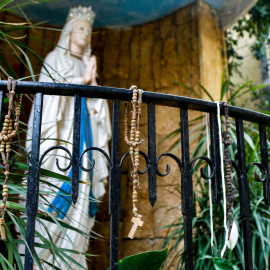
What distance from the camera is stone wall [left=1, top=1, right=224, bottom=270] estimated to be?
2883 millimetres

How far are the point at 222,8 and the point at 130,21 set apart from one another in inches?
30.4

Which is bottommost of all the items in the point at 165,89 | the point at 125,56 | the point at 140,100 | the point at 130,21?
the point at 140,100

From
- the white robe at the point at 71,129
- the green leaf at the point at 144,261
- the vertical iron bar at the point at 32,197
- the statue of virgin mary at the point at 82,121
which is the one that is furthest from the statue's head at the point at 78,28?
the green leaf at the point at 144,261

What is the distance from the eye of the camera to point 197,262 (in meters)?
1.72

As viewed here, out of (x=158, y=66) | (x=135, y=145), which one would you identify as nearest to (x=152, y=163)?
(x=135, y=145)

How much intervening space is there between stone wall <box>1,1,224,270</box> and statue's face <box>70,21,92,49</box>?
386 millimetres

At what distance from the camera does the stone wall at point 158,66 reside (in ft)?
9.46

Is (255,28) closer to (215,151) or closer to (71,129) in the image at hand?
(71,129)

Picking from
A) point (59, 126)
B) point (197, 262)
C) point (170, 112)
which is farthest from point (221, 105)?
point (170, 112)

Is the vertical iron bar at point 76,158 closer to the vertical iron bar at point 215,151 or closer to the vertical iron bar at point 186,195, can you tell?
the vertical iron bar at point 186,195

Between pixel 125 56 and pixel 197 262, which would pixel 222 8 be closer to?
pixel 125 56

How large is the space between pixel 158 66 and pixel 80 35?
32.1 inches

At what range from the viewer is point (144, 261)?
36.2 inches

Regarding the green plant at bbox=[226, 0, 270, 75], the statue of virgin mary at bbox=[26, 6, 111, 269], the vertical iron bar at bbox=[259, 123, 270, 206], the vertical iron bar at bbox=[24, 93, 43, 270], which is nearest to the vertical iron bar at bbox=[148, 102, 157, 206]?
the vertical iron bar at bbox=[24, 93, 43, 270]
